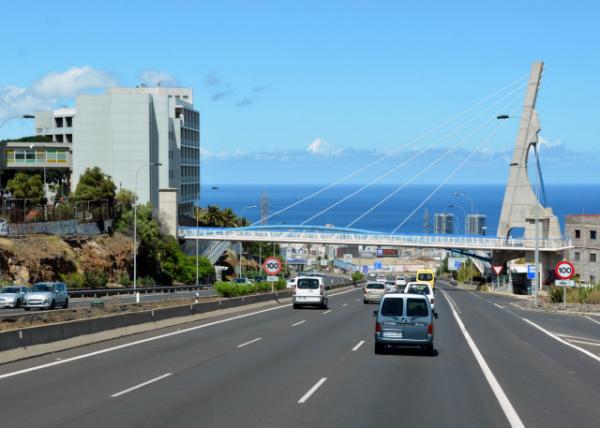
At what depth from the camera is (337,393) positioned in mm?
16625

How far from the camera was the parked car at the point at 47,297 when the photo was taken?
4191 centimetres

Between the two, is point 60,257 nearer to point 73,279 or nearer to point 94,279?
point 73,279

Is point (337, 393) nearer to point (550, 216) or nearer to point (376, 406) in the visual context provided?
point (376, 406)

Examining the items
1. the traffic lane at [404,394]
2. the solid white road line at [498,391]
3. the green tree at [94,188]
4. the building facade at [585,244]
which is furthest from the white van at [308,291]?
the building facade at [585,244]

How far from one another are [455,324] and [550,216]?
5453cm

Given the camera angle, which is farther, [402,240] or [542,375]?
[402,240]

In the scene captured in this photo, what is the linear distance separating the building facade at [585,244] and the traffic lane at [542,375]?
7684cm

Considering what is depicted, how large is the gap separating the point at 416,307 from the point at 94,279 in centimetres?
5060

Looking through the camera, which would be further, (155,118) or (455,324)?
(155,118)

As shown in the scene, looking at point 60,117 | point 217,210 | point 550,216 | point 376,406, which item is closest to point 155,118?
point 217,210

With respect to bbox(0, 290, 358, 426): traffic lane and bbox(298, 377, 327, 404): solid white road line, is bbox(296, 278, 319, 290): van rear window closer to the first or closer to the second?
bbox(0, 290, 358, 426): traffic lane

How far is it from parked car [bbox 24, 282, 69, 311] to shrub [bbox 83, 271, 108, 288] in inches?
981

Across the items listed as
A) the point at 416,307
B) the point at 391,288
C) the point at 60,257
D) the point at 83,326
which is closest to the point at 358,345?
the point at 416,307

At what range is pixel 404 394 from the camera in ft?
54.6
